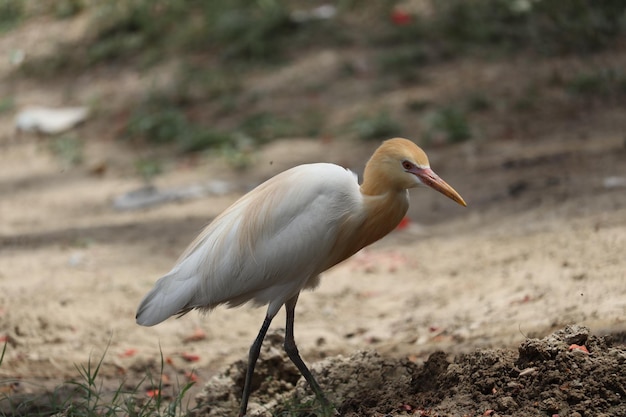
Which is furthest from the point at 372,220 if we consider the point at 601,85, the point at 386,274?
the point at 601,85

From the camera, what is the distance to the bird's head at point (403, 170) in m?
3.62

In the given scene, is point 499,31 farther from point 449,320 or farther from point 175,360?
point 175,360

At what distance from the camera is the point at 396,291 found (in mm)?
5727

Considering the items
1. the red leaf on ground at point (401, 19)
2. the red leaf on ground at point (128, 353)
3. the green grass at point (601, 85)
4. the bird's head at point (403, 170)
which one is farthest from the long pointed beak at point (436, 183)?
the red leaf on ground at point (401, 19)

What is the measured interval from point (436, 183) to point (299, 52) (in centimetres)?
703

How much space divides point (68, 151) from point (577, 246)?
566cm

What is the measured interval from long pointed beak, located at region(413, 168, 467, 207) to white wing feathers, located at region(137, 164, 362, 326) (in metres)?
0.29

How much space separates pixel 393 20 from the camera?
34.4ft

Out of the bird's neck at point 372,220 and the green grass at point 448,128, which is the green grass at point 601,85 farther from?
the bird's neck at point 372,220

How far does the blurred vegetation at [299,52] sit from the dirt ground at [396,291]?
42 centimetres

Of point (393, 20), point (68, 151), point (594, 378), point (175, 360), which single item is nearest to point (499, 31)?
point (393, 20)

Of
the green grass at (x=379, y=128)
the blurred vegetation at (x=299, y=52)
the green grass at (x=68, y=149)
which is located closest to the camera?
the green grass at (x=379, y=128)

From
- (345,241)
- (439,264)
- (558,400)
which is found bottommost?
(439,264)

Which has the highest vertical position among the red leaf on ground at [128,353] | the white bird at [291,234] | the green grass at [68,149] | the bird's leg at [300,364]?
the white bird at [291,234]
